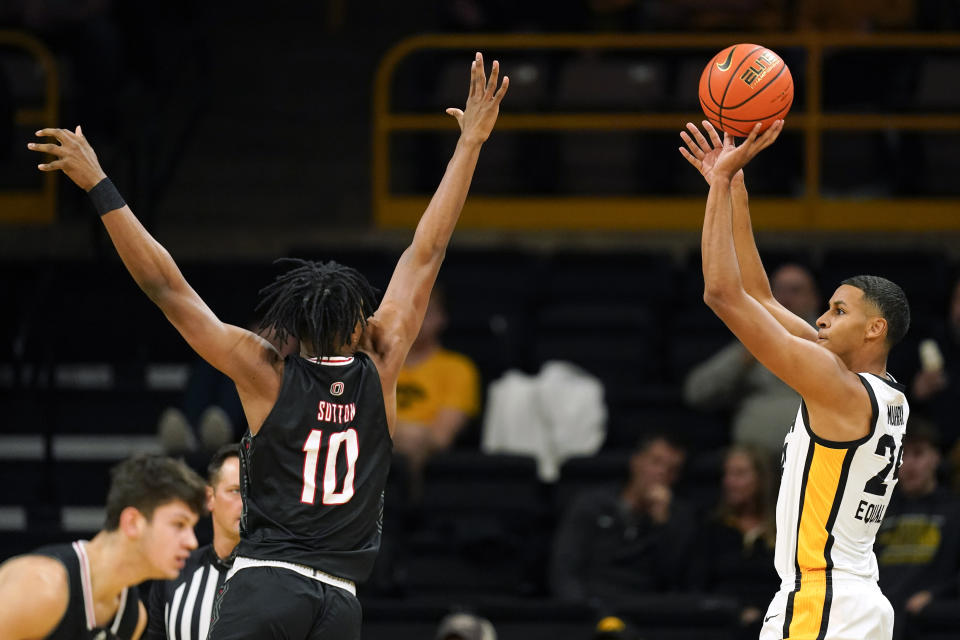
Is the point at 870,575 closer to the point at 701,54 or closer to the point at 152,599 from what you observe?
the point at 152,599

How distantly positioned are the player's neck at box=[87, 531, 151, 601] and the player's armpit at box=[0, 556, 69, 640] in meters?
0.12

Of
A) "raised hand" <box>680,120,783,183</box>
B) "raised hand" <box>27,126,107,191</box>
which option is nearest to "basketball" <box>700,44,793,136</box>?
"raised hand" <box>680,120,783,183</box>

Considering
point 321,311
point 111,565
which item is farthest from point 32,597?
point 321,311

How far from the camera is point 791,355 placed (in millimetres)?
4863

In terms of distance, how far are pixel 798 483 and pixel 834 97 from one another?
661 cm

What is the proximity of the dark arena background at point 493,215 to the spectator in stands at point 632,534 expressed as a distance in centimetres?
6

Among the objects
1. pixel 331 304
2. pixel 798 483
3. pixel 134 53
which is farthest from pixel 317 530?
pixel 134 53

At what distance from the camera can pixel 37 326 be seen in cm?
968

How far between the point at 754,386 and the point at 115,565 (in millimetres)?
4380

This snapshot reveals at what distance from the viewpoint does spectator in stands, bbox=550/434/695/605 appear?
817 cm

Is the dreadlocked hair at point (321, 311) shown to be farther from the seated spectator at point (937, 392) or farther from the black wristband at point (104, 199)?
the seated spectator at point (937, 392)

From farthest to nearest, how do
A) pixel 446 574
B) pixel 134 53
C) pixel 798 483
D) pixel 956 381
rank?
pixel 134 53
pixel 956 381
pixel 446 574
pixel 798 483

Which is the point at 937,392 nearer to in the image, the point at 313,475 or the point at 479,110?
the point at 479,110

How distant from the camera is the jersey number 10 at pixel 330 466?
4.75 metres
